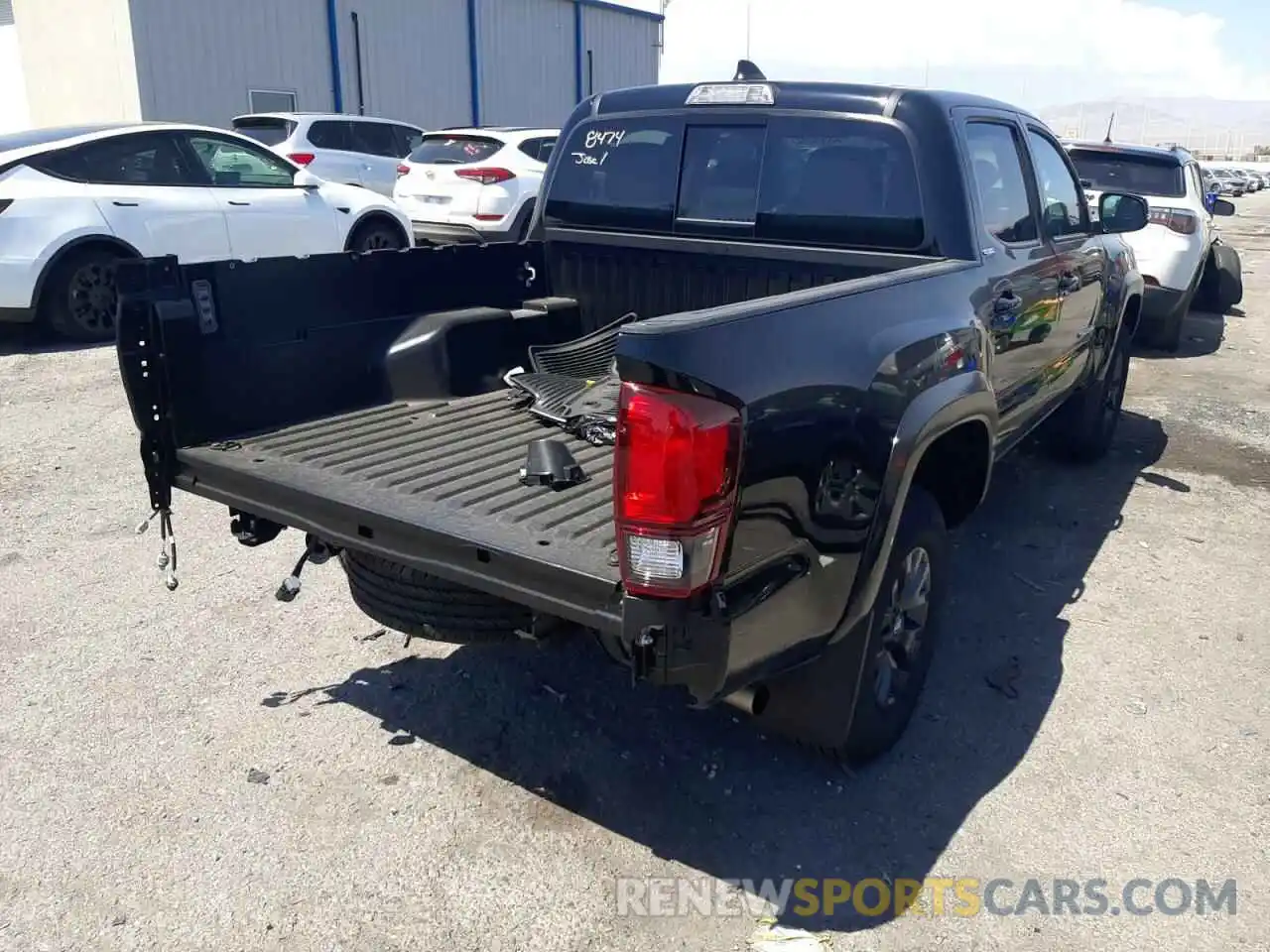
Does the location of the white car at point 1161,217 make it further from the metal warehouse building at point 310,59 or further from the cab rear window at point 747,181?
the metal warehouse building at point 310,59

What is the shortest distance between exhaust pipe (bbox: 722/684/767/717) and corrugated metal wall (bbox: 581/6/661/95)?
24.5 metres

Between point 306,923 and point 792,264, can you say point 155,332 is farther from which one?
point 792,264

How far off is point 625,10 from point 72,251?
21971mm

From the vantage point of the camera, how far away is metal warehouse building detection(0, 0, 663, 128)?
16.5m

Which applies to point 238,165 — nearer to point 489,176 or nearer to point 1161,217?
point 489,176

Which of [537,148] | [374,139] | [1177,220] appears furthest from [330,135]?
[1177,220]

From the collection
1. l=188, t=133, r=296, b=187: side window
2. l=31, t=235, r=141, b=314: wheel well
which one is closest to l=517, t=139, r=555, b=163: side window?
l=188, t=133, r=296, b=187: side window

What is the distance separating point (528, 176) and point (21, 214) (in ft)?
17.5

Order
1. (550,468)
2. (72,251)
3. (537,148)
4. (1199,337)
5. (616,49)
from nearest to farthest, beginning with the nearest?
1. (550,468)
2. (72,251)
3. (1199,337)
4. (537,148)
5. (616,49)

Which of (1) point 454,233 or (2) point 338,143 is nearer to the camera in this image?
(1) point 454,233

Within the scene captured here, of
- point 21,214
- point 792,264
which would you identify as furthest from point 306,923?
point 21,214

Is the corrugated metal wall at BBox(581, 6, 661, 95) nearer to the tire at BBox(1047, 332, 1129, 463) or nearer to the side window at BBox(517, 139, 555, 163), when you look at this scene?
the side window at BBox(517, 139, 555, 163)

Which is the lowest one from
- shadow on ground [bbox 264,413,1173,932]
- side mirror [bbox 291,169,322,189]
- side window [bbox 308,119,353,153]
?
shadow on ground [bbox 264,413,1173,932]

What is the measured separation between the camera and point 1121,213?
17.1 ft
